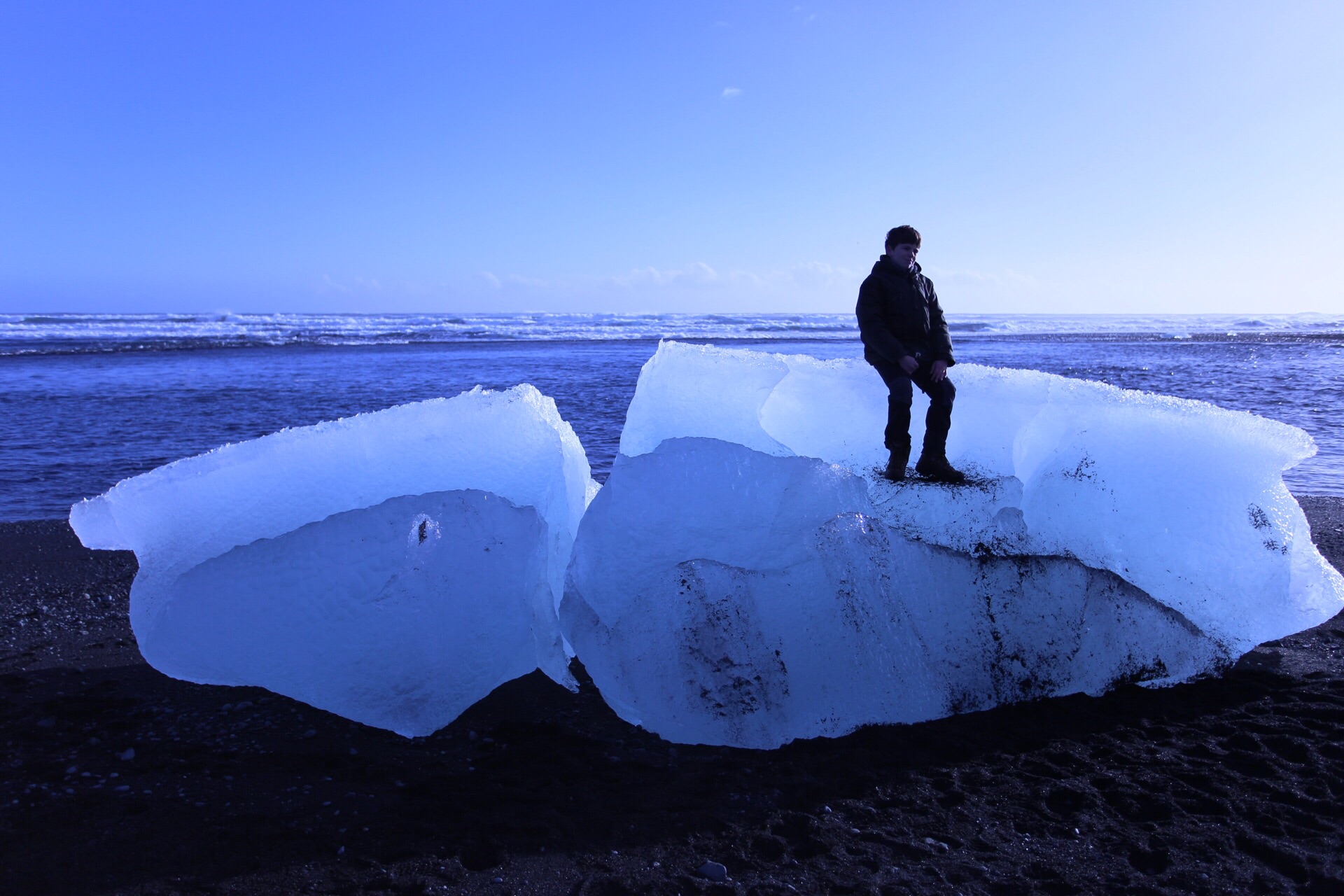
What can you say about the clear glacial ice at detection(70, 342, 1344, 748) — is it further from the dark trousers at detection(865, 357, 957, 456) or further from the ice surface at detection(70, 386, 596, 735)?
the dark trousers at detection(865, 357, 957, 456)

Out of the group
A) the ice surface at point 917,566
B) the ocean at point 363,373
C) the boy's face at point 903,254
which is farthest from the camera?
the ocean at point 363,373

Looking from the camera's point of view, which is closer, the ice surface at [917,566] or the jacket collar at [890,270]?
the ice surface at [917,566]

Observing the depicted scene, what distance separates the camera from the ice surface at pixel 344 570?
3.77 m

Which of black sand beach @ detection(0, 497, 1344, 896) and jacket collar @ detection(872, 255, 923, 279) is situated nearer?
black sand beach @ detection(0, 497, 1344, 896)

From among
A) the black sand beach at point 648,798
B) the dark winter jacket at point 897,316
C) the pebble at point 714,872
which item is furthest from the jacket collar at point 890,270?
the pebble at point 714,872

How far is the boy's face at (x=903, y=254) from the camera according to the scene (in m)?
4.80

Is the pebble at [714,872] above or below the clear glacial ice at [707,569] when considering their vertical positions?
below

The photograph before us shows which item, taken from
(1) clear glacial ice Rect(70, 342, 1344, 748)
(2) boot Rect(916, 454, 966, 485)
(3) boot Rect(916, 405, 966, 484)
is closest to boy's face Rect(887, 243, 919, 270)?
(3) boot Rect(916, 405, 966, 484)

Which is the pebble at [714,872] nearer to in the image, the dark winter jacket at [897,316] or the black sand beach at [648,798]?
the black sand beach at [648,798]

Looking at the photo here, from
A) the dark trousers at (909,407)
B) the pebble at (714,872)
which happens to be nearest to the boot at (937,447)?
the dark trousers at (909,407)

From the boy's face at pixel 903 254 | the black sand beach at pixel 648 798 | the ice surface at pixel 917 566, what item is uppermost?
the boy's face at pixel 903 254

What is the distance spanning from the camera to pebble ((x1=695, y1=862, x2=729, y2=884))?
9.05 ft

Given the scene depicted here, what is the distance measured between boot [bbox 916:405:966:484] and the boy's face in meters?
0.83

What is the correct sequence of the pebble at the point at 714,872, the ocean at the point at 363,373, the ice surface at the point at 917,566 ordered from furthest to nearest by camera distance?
the ocean at the point at 363,373
the ice surface at the point at 917,566
the pebble at the point at 714,872
